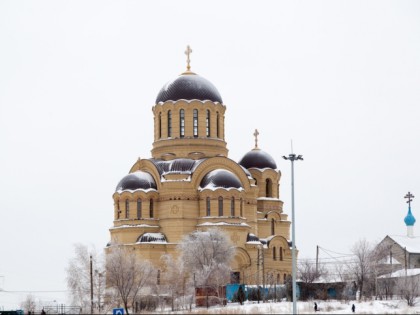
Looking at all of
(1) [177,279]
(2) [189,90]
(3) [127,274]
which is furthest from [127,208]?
(3) [127,274]

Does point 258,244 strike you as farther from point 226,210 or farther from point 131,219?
point 131,219

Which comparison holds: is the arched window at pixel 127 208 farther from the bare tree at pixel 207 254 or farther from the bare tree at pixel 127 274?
the bare tree at pixel 207 254

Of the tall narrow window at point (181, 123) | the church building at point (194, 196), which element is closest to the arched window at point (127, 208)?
the church building at point (194, 196)

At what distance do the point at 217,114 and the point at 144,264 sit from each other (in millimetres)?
14907

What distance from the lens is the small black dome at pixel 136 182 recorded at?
5747 centimetres

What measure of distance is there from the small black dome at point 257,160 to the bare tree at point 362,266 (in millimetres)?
10226

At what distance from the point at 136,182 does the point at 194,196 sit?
4.19 m

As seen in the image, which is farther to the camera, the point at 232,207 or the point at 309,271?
the point at 309,271

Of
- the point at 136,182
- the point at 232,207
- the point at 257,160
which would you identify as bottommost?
the point at 232,207

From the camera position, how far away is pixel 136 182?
5753 centimetres

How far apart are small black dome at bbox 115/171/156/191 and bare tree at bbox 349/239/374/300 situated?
15134mm

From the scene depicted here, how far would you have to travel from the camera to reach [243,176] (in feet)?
197

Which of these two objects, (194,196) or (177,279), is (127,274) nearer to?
(177,279)

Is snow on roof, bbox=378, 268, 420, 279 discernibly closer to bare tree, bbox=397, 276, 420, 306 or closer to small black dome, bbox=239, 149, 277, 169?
bare tree, bbox=397, 276, 420, 306
